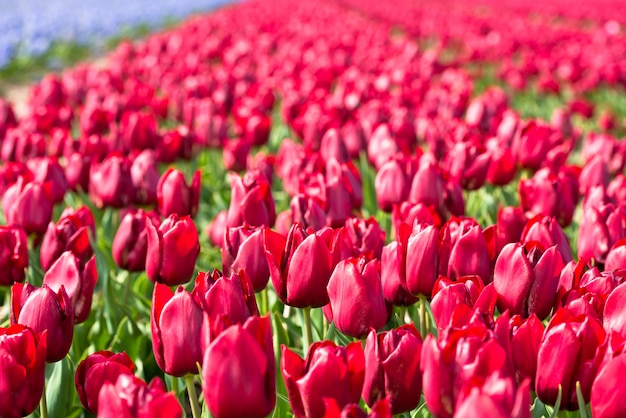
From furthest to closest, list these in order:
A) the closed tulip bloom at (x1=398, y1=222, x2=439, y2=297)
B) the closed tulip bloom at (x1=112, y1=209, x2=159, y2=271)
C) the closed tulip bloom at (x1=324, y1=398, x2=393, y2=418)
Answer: the closed tulip bloom at (x1=112, y1=209, x2=159, y2=271) < the closed tulip bloom at (x1=398, y1=222, x2=439, y2=297) < the closed tulip bloom at (x1=324, y1=398, x2=393, y2=418)

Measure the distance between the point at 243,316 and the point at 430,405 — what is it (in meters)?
0.41

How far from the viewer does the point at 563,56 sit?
26.9ft

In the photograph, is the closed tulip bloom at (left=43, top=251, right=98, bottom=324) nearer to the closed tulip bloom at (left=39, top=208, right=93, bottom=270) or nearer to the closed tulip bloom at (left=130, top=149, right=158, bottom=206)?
the closed tulip bloom at (left=39, top=208, right=93, bottom=270)

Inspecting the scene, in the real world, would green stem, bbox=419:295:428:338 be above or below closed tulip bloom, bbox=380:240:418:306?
below

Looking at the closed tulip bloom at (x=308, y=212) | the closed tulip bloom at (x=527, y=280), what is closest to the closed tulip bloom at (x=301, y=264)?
the closed tulip bloom at (x=527, y=280)

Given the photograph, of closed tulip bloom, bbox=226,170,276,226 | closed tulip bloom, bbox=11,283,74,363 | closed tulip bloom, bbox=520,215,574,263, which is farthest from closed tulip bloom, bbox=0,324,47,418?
closed tulip bloom, bbox=520,215,574,263

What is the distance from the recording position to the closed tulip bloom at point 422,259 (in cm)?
173

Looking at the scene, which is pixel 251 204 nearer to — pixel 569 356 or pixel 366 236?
pixel 366 236

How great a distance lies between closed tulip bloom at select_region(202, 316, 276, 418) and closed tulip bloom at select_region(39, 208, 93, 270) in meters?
1.03

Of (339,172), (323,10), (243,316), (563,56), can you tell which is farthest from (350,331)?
(323,10)

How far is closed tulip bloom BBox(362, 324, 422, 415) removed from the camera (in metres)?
1.32

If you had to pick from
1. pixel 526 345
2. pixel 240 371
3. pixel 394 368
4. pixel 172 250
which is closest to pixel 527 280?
pixel 526 345

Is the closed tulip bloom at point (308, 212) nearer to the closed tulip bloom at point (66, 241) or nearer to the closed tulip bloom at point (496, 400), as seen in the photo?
the closed tulip bloom at point (66, 241)

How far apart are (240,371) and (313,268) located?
0.49 m
